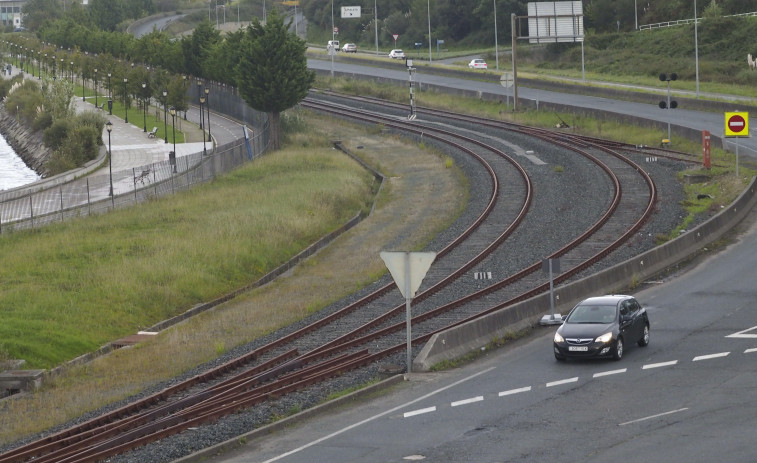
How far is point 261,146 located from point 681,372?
151 ft

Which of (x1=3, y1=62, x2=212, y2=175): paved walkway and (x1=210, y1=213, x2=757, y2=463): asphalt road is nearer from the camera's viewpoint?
(x1=210, y1=213, x2=757, y2=463): asphalt road

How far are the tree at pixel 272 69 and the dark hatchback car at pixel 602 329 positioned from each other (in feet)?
139

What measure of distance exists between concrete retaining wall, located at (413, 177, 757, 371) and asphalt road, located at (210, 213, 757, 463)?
2.01ft

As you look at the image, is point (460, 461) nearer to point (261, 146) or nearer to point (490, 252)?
point (490, 252)

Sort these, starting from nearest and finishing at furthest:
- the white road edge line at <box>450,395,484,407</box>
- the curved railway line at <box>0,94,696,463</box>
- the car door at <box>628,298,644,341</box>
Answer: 1. the white road edge line at <box>450,395,484,407</box>
2. the curved railway line at <box>0,94,696,463</box>
3. the car door at <box>628,298,644,341</box>

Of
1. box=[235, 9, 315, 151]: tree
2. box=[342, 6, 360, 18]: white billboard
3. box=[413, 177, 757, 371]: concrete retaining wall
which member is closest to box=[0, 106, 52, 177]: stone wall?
box=[235, 9, 315, 151]: tree

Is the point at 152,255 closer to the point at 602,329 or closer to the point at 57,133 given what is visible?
the point at 602,329

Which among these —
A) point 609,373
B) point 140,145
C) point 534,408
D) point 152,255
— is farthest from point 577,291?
point 140,145

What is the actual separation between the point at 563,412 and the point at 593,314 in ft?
17.6

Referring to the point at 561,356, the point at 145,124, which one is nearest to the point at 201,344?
the point at 561,356

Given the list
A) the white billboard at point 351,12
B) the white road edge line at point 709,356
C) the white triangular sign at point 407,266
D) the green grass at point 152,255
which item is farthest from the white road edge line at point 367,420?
the white billboard at point 351,12

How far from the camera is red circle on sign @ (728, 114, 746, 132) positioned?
4634cm

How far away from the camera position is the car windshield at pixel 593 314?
2389cm

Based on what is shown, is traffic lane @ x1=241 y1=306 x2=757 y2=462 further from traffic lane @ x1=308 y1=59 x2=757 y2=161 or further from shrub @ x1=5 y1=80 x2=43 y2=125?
shrub @ x1=5 y1=80 x2=43 y2=125
